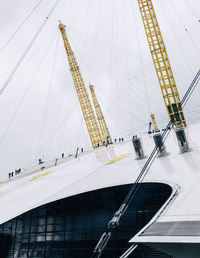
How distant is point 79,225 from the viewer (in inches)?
563

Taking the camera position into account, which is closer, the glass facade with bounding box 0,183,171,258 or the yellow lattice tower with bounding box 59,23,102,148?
the glass facade with bounding box 0,183,171,258

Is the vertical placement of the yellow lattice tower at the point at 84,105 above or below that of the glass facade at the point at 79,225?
above

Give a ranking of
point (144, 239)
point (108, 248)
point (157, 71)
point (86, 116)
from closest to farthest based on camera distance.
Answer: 1. point (144, 239)
2. point (108, 248)
3. point (157, 71)
4. point (86, 116)

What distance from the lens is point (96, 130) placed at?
190ft

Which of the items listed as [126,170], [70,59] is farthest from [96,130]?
[126,170]

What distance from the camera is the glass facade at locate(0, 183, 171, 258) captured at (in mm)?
12477

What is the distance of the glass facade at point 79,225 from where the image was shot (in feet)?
40.9

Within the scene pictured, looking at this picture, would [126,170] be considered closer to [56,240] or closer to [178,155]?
[178,155]

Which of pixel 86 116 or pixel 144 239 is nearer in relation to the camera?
pixel 144 239

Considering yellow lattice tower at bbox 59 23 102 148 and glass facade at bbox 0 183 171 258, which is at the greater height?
yellow lattice tower at bbox 59 23 102 148

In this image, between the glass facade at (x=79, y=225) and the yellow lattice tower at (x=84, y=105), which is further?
the yellow lattice tower at (x=84, y=105)

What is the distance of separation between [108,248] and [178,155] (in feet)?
24.2

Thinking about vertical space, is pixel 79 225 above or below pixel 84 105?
below

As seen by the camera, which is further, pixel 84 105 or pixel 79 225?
pixel 84 105
